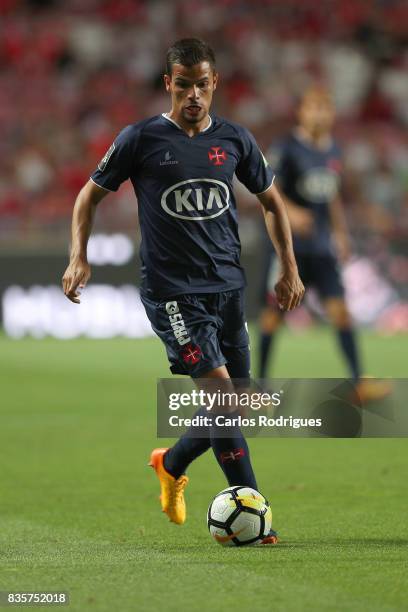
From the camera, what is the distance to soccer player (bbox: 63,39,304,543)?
5043 millimetres

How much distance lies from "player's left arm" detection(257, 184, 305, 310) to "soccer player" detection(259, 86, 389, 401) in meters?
4.64

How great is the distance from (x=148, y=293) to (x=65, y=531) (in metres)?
1.05

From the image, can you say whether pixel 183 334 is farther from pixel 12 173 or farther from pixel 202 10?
pixel 202 10

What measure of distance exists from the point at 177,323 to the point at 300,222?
4.97 m

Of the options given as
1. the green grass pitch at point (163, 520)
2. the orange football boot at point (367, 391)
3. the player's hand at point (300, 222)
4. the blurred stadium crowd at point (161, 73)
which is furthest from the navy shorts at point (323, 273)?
the blurred stadium crowd at point (161, 73)

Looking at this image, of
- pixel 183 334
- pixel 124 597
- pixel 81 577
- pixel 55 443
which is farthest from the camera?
pixel 55 443

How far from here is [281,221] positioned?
530 centimetres

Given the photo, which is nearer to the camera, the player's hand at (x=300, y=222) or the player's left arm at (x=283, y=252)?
the player's left arm at (x=283, y=252)

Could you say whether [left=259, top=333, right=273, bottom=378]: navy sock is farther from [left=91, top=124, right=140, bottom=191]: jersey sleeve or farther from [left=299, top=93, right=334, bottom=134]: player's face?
[left=91, top=124, right=140, bottom=191]: jersey sleeve

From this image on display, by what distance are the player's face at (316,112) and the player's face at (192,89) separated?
4.92 metres

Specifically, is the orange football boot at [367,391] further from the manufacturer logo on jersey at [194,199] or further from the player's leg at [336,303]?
the player's leg at [336,303]

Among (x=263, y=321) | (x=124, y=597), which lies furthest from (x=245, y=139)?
(x=263, y=321)

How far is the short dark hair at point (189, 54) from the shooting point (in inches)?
197

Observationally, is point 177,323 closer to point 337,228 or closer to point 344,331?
point 344,331
